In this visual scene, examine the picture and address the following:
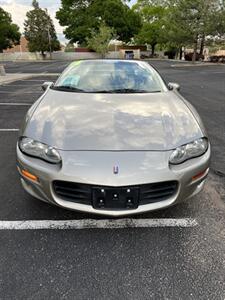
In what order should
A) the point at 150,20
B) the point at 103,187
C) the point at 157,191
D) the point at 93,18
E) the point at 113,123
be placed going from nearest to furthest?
the point at 103,187, the point at 157,191, the point at 113,123, the point at 93,18, the point at 150,20

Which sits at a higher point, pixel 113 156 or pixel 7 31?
pixel 7 31

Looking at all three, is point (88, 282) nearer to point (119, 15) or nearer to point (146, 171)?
point (146, 171)

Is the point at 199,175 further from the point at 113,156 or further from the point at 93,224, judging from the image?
the point at 93,224

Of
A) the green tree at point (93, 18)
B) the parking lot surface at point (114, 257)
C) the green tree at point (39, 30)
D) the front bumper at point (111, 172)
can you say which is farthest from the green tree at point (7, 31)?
the front bumper at point (111, 172)

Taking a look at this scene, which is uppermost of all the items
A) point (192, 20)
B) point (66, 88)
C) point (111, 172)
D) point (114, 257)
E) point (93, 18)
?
point (93, 18)

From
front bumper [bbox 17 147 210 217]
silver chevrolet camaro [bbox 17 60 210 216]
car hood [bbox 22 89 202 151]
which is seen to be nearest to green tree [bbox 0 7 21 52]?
car hood [bbox 22 89 202 151]

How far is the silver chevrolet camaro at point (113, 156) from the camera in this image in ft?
6.38

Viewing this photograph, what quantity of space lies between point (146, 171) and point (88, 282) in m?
0.84

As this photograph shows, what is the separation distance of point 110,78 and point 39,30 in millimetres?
48788

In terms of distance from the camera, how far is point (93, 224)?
237 centimetres

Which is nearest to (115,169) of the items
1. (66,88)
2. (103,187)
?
(103,187)

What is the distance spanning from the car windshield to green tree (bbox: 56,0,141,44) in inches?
1671

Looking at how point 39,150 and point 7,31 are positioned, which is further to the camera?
point 7,31

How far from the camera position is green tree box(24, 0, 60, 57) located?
4647 cm
